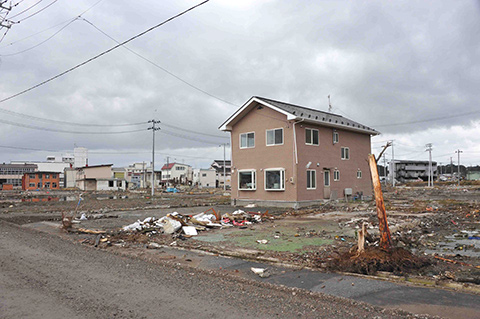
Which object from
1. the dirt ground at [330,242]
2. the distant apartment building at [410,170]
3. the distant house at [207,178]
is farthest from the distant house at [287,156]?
the distant apartment building at [410,170]

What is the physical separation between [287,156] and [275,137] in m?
1.65

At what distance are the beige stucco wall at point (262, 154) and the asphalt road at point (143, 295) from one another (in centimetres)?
1498

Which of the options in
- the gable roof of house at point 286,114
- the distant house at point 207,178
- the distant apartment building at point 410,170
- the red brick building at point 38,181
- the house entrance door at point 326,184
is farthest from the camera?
the distant apartment building at point 410,170

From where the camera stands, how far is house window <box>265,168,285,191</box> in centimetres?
2208

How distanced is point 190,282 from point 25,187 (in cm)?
8818

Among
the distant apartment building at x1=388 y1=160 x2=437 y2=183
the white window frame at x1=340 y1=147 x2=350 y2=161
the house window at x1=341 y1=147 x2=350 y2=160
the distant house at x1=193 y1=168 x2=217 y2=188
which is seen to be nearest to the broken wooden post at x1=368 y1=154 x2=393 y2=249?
the white window frame at x1=340 y1=147 x2=350 y2=161

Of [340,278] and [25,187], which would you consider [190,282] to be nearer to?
[340,278]

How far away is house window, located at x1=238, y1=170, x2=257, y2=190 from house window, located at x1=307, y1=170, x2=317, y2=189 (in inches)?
144

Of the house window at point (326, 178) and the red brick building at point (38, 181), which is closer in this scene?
the house window at point (326, 178)

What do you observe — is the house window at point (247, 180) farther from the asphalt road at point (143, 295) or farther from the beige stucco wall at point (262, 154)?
the asphalt road at point (143, 295)

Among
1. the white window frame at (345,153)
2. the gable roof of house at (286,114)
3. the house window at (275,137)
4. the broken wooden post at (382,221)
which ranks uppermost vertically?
the gable roof of house at (286,114)

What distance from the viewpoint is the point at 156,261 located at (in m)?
8.08

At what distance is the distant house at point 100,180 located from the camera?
246 feet

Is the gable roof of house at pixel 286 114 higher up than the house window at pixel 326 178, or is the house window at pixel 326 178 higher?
the gable roof of house at pixel 286 114
